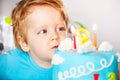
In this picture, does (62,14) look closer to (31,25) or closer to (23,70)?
(31,25)

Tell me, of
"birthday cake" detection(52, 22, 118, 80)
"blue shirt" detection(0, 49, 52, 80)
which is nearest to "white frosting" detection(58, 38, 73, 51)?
"birthday cake" detection(52, 22, 118, 80)

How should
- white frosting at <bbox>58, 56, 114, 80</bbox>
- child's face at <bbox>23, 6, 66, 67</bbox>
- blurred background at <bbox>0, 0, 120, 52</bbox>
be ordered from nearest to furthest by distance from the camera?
white frosting at <bbox>58, 56, 114, 80</bbox> < child's face at <bbox>23, 6, 66, 67</bbox> < blurred background at <bbox>0, 0, 120, 52</bbox>

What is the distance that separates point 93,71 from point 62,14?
0.31 m

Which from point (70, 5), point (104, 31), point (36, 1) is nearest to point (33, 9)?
point (36, 1)

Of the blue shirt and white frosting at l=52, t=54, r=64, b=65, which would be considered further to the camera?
the blue shirt

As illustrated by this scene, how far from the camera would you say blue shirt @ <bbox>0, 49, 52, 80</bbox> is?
94 cm

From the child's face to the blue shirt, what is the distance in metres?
0.05

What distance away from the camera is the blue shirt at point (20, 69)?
944mm

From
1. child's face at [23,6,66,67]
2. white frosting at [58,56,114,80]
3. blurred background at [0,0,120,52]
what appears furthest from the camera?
blurred background at [0,0,120,52]

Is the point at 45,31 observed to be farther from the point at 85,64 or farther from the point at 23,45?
the point at 85,64

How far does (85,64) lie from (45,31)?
0.80ft

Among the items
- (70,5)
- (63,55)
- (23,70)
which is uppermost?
(70,5)

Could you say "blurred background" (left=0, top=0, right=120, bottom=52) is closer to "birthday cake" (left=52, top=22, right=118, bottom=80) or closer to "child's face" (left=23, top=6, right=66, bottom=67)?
"child's face" (left=23, top=6, right=66, bottom=67)

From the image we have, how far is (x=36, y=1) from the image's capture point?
918mm
